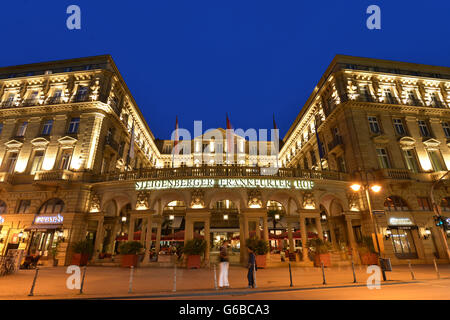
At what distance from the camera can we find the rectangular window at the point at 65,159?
23.7 meters

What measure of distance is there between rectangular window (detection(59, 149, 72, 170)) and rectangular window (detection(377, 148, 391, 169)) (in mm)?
33297

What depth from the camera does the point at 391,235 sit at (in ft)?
70.2

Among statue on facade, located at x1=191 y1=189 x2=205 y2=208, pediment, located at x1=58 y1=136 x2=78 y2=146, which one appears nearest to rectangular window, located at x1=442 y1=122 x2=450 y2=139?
statue on facade, located at x1=191 y1=189 x2=205 y2=208

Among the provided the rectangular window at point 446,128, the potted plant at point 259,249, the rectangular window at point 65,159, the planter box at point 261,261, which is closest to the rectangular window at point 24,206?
the rectangular window at point 65,159

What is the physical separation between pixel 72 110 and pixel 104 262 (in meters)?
17.3

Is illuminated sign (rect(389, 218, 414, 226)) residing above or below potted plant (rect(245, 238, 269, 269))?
above

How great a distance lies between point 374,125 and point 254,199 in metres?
17.5

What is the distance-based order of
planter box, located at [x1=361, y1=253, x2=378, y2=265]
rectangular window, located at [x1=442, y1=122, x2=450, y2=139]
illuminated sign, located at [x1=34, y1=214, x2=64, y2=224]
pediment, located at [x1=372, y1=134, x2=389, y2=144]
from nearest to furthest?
planter box, located at [x1=361, y1=253, x2=378, y2=265], illuminated sign, located at [x1=34, y1=214, x2=64, y2=224], pediment, located at [x1=372, y1=134, x2=389, y2=144], rectangular window, located at [x1=442, y1=122, x2=450, y2=139]

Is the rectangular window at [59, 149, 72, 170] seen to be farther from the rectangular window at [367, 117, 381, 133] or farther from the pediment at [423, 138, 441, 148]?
the pediment at [423, 138, 441, 148]

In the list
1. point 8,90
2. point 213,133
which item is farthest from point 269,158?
point 8,90

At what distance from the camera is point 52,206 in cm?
2231

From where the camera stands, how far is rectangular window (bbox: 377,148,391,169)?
79.5 feet

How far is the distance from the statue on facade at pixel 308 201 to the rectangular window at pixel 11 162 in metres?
30.8

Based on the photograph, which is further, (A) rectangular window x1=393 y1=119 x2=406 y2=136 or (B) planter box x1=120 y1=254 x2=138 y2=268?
(A) rectangular window x1=393 y1=119 x2=406 y2=136
